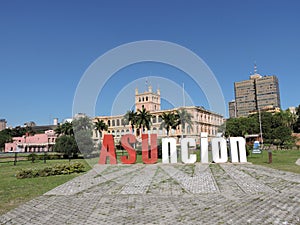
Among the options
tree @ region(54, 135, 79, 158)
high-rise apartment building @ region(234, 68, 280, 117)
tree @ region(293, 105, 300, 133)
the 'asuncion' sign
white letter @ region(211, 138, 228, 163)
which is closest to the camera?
white letter @ region(211, 138, 228, 163)

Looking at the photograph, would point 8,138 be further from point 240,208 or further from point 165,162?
point 240,208

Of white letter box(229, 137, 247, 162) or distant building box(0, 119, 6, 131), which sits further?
distant building box(0, 119, 6, 131)

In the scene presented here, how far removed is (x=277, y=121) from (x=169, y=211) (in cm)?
7324

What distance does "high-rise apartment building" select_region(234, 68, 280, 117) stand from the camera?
447ft

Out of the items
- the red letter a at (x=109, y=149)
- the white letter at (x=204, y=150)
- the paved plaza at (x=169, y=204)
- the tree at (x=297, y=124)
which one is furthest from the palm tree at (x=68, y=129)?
the tree at (x=297, y=124)

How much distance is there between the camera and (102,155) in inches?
960

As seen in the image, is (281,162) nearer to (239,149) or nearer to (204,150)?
(239,149)

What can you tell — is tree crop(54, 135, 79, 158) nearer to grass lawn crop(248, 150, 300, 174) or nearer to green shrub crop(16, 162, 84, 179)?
green shrub crop(16, 162, 84, 179)

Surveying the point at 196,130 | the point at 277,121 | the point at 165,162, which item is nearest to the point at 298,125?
the point at 277,121

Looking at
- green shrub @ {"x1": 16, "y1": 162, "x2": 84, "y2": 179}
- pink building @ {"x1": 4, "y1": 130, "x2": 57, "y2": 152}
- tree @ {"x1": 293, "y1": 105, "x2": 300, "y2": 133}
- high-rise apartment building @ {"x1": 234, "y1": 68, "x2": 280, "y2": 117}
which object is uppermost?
high-rise apartment building @ {"x1": 234, "y1": 68, "x2": 280, "y2": 117}

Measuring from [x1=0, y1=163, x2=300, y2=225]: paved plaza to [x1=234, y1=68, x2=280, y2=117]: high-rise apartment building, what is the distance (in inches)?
5101

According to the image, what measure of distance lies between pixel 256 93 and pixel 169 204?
14311 centimetres

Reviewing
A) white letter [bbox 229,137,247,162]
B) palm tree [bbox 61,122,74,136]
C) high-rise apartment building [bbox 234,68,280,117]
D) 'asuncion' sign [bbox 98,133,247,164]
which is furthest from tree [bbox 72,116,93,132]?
high-rise apartment building [bbox 234,68,280,117]

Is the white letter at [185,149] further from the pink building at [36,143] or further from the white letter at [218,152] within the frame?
the pink building at [36,143]
